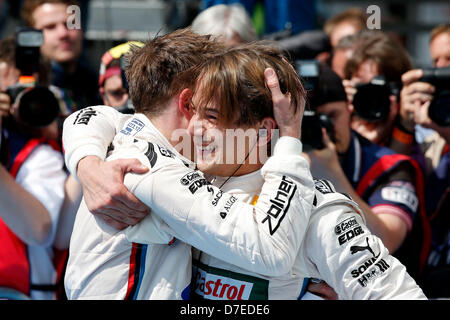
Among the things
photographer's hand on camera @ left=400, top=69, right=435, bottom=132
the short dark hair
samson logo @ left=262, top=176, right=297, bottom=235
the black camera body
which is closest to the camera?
samson logo @ left=262, top=176, right=297, bottom=235

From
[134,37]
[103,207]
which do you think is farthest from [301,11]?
[103,207]

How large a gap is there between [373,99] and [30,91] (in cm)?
117

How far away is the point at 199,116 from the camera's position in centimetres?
140

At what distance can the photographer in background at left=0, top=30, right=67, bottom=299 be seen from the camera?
199 centimetres

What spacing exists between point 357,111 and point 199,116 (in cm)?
98

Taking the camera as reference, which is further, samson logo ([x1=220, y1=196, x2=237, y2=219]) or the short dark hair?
the short dark hair

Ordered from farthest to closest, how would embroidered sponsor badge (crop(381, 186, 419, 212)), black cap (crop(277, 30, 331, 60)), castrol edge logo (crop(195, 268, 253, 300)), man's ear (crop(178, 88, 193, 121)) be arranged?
black cap (crop(277, 30, 331, 60)), embroidered sponsor badge (crop(381, 186, 419, 212)), man's ear (crop(178, 88, 193, 121)), castrol edge logo (crop(195, 268, 253, 300))

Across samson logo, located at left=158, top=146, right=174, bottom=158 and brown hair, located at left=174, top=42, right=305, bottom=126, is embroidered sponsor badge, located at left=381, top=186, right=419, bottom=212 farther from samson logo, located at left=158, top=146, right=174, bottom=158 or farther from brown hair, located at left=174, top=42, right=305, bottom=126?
samson logo, located at left=158, top=146, right=174, bottom=158

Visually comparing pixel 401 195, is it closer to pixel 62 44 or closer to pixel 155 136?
pixel 155 136

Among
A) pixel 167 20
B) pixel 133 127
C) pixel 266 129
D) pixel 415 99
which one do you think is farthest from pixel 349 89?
pixel 167 20

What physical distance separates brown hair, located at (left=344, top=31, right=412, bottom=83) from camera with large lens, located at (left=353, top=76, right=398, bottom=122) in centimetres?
18

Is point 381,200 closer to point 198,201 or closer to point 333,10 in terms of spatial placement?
point 198,201

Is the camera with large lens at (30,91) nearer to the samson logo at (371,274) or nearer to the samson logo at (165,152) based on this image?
the samson logo at (165,152)

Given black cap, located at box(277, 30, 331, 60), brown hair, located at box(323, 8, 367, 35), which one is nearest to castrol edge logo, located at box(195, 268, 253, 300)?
black cap, located at box(277, 30, 331, 60)
